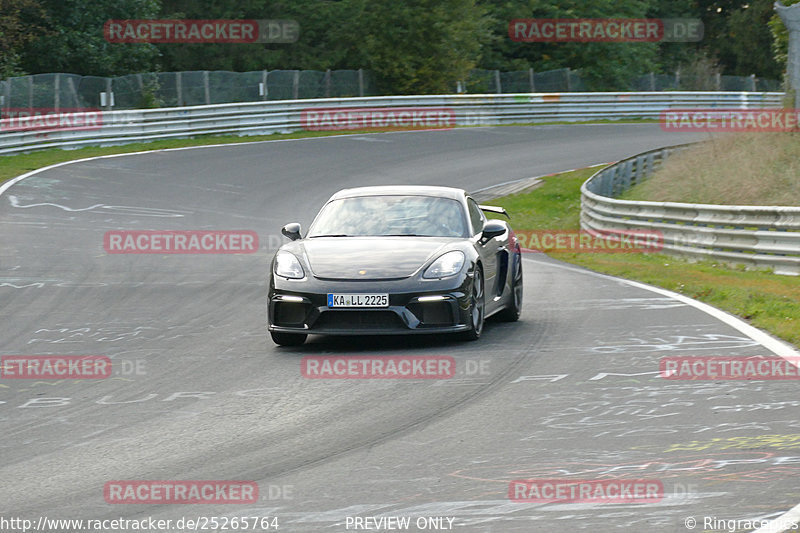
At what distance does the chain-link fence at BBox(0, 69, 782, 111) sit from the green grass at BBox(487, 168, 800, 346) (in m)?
17.9

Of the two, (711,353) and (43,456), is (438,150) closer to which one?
(711,353)

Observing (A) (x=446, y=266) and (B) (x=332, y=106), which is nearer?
(A) (x=446, y=266)

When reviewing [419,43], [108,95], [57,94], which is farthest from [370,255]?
[419,43]

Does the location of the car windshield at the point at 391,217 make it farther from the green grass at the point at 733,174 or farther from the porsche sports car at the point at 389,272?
the green grass at the point at 733,174

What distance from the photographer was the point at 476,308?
35.3 feet

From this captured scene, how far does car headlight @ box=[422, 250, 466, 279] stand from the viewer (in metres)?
10.4

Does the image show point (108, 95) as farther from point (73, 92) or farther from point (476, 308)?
point (476, 308)

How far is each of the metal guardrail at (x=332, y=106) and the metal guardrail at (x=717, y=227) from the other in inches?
639

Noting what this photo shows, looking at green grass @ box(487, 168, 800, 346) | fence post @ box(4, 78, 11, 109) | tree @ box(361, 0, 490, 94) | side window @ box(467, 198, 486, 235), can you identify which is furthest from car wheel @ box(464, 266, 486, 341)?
tree @ box(361, 0, 490, 94)

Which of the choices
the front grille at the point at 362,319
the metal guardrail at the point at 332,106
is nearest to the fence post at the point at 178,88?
the metal guardrail at the point at 332,106

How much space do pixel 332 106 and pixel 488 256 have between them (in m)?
31.4

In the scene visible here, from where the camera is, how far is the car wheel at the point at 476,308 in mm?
10609

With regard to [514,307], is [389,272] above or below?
above

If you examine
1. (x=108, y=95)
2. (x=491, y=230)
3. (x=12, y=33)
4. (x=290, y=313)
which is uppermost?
(x=12, y=33)
